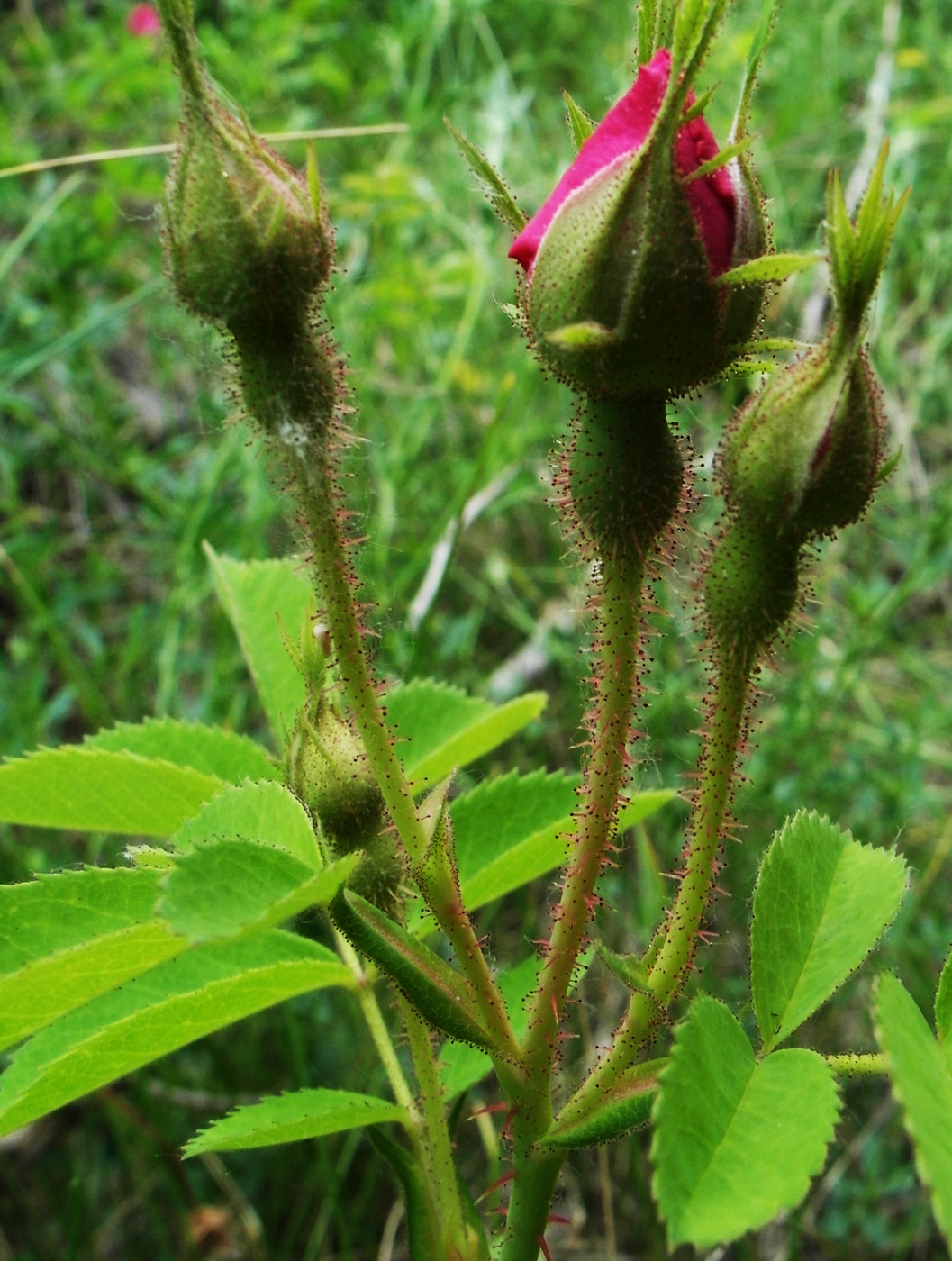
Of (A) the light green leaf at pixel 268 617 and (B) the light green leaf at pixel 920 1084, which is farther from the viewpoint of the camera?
(A) the light green leaf at pixel 268 617

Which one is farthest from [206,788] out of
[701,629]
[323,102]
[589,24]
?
[589,24]

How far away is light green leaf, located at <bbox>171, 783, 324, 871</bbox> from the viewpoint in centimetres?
65

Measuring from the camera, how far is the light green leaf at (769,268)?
56cm

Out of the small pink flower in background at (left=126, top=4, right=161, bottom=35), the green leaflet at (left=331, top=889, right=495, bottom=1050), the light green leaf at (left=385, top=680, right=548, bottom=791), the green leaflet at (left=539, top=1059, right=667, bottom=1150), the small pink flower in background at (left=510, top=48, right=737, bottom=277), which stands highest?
the small pink flower in background at (left=126, top=4, right=161, bottom=35)

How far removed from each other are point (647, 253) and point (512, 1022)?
590 mm

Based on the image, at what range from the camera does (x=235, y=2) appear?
2945 mm

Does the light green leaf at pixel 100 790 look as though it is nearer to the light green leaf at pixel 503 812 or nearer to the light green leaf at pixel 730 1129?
the light green leaf at pixel 503 812

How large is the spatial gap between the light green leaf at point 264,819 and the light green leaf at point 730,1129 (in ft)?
0.73

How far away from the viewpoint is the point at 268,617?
104 cm

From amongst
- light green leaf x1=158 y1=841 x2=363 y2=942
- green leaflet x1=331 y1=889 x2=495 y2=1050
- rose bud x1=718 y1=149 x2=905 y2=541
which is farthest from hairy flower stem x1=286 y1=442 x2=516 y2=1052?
rose bud x1=718 y1=149 x2=905 y2=541

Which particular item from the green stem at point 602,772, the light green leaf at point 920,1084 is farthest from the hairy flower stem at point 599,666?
the light green leaf at point 920,1084

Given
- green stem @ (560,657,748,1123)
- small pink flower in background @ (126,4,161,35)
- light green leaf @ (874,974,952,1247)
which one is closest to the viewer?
light green leaf @ (874,974,952,1247)

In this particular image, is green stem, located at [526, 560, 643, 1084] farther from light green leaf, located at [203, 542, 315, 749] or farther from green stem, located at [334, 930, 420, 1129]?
light green leaf, located at [203, 542, 315, 749]

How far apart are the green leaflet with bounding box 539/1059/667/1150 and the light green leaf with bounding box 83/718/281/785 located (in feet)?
1.15
